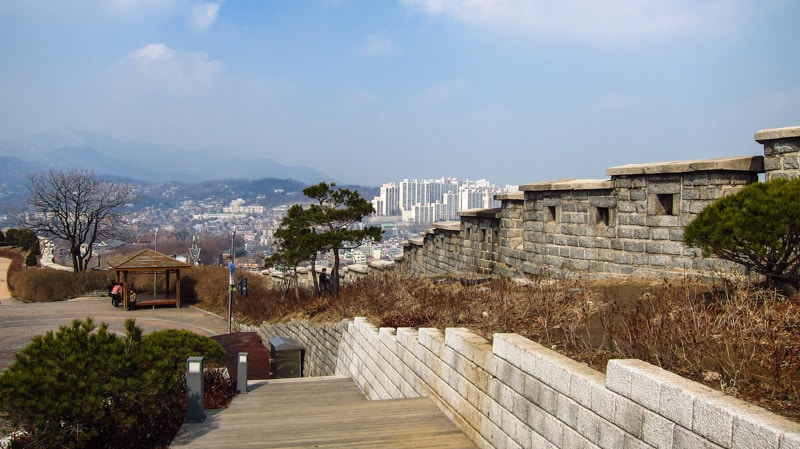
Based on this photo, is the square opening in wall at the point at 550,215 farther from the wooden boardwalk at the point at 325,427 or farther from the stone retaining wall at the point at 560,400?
the wooden boardwalk at the point at 325,427

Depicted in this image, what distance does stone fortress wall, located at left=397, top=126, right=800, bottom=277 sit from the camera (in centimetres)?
970

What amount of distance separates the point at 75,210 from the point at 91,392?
3371 centimetres

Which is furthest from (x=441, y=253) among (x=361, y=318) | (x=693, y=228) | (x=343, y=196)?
(x=693, y=228)

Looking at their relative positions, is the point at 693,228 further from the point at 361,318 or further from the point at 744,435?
the point at 361,318

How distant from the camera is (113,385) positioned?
636cm

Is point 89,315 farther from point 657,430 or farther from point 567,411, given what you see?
point 657,430

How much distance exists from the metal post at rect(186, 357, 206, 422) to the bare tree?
100 ft

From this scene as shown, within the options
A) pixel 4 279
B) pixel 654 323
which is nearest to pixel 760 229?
pixel 654 323

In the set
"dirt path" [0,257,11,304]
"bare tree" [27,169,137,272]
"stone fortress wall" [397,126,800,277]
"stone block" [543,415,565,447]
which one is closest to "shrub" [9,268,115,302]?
"dirt path" [0,257,11,304]

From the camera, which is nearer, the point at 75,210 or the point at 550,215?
the point at 550,215

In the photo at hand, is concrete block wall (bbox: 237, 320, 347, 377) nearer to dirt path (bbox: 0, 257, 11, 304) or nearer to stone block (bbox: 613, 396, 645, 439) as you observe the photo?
stone block (bbox: 613, 396, 645, 439)

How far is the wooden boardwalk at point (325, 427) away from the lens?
5.96m

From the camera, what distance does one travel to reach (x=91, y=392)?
246 inches

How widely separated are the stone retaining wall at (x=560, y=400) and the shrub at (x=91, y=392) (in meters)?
2.91
